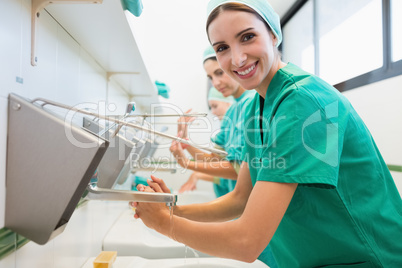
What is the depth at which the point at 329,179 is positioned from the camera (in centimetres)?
55

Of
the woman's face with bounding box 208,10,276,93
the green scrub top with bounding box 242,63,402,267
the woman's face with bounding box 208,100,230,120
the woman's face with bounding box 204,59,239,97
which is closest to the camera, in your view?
the green scrub top with bounding box 242,63,402,267

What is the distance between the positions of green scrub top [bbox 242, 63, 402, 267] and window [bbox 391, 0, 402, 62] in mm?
856

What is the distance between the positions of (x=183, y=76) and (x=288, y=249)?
247 cm

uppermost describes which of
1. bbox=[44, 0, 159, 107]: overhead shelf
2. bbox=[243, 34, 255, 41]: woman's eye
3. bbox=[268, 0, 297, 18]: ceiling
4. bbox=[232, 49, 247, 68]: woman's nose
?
bbox=[268, 0, 297, 18]: ceiling

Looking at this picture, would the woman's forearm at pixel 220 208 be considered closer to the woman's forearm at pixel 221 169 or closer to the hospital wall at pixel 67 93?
the hospital wall at pixel 67 93

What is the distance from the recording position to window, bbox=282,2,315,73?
7.82 ft

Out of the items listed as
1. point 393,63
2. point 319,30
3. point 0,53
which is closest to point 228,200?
point 0,53

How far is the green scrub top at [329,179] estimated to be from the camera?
0.55 metres

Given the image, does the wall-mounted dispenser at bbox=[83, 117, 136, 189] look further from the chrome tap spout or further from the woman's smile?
the woman's smile

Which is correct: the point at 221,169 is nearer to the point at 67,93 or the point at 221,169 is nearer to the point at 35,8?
the point at 67,93

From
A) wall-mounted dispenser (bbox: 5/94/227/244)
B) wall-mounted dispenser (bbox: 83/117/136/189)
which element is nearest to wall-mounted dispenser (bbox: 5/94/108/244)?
wall-mounted dispenser (bbox: 5/94/227/244)

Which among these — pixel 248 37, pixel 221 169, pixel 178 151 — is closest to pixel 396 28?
pixel 248 37

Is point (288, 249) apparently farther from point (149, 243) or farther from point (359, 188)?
point (149, 243)

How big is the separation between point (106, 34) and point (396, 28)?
1368 mm
